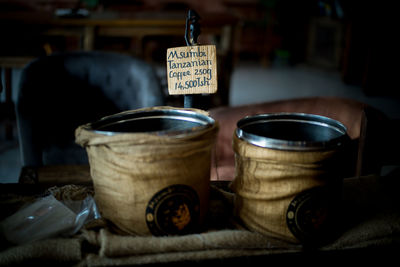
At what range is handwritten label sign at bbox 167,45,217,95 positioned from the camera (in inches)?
30.3

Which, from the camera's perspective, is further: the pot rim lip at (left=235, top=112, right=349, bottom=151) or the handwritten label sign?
the handwritten label sign

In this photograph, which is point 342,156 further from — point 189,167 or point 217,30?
point 217,30

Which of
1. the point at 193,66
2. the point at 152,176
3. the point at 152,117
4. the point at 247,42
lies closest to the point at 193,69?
Result: the point at 193,66

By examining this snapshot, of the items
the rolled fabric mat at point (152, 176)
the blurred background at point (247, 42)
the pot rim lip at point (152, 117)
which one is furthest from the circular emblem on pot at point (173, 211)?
the blurred background at point (247, 42)

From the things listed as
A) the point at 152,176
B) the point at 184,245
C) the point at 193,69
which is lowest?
the point at 184,245

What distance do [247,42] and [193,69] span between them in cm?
768

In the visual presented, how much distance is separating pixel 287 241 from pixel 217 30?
3.22m

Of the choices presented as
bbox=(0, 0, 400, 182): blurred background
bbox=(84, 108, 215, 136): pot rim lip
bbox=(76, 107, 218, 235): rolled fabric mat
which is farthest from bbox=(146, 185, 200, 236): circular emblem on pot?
bbox=(0, 0, 400, 182): blurred background

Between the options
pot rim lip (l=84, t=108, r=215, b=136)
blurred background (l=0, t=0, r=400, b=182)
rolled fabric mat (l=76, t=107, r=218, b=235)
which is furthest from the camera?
blurred background (l=0, t=0, r=400, b=182)

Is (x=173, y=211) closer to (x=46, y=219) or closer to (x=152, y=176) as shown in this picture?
(x=152, y=176)

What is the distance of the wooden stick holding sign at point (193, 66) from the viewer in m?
0.77

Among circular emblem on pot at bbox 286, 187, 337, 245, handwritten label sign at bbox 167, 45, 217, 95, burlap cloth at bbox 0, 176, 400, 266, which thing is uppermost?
handwritten label sign at bbox 167, 45, 217, 95

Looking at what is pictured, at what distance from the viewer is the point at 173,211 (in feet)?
2.06

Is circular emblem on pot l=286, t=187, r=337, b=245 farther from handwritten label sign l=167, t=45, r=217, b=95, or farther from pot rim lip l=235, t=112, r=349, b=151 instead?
handwritten label sign l=167, t=45, r=217, b=95
